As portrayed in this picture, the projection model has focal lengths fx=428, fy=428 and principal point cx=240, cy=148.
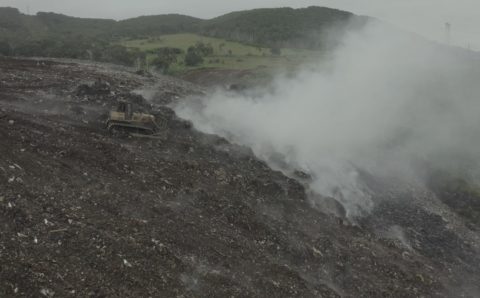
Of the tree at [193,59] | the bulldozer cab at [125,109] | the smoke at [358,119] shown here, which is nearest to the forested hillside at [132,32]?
the tree at [193,59]

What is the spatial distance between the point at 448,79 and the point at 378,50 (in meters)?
12.1

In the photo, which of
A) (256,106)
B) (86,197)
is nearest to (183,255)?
(86,197)

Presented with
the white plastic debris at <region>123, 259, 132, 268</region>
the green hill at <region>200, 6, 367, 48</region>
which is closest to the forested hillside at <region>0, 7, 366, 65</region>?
the green hill at <region>200, 6, 367, 48</region>

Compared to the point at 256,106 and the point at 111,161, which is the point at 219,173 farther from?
the point at 256,106

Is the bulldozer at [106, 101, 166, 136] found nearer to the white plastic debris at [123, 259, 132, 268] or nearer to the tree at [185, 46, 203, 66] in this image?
the white plastic debris at [123, 259, 132, 268]

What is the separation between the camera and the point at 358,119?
893 inches

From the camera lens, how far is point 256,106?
1955 cm

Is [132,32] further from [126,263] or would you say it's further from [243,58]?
[126,263]

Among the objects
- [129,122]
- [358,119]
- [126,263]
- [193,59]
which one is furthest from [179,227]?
[193,59]

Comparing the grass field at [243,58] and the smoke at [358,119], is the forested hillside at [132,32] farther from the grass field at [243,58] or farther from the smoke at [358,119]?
the smoke at [358,119]

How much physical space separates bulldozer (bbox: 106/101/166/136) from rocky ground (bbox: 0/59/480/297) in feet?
1.18

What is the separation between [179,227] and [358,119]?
1570 cm

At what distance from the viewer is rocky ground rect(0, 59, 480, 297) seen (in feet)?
24.5

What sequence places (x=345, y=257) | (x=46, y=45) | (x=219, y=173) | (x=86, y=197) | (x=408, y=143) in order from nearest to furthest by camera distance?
(x=86, y=197) < (x=345, y=257) < (x=219, y=173) < (x=408, y=143) < (x=46, y=45)
